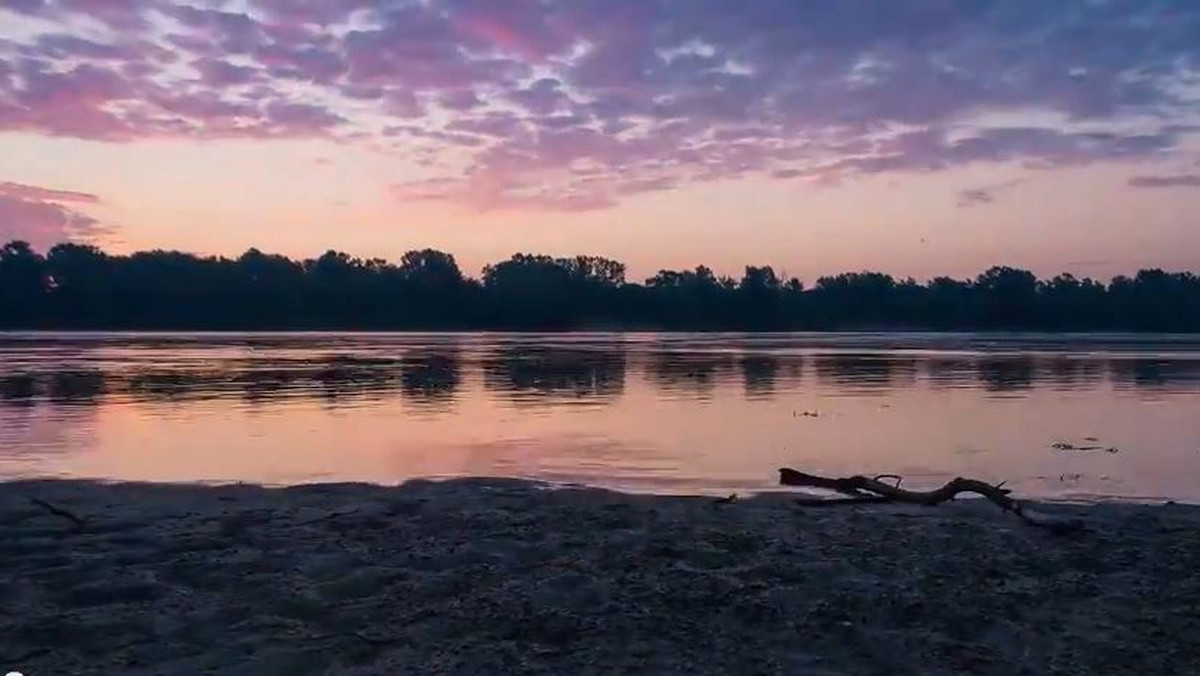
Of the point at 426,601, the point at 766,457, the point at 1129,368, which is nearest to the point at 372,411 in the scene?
the point at 766,457

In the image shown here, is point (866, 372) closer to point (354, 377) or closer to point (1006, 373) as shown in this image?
point (1006, 373)

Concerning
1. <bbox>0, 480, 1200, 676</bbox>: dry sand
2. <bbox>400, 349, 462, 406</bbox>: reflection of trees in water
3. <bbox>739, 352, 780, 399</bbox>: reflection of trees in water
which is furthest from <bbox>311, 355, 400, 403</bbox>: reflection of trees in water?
<bbox>0, 480, 1200, 676</bbox>: dry sand

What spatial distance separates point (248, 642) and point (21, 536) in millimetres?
4254

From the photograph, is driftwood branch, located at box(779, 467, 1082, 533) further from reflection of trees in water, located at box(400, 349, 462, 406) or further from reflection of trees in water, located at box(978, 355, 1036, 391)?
reflection of trees in water, located at box(978, 355, 1036, 391)

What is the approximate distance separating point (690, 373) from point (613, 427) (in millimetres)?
19164

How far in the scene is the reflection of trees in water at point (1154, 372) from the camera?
35.1 metres

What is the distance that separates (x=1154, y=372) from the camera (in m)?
41.0

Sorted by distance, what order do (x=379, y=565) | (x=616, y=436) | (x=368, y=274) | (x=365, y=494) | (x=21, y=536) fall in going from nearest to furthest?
(x=379, y=565)
(x=21, y=536)
(x=365, y=494)
(x=616, y=436)
(x=368, y=274)

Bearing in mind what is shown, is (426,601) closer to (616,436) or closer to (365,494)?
(365,494)

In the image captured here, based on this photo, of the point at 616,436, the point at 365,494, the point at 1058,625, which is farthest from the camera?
the point at 616,436

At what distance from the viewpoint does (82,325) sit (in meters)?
150

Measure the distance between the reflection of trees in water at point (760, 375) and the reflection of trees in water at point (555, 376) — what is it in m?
4.01

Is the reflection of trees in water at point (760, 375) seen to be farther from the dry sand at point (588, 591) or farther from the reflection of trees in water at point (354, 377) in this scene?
the dry sand at point (588, 591)

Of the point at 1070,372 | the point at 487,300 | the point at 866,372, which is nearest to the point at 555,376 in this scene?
the point at 866,372
